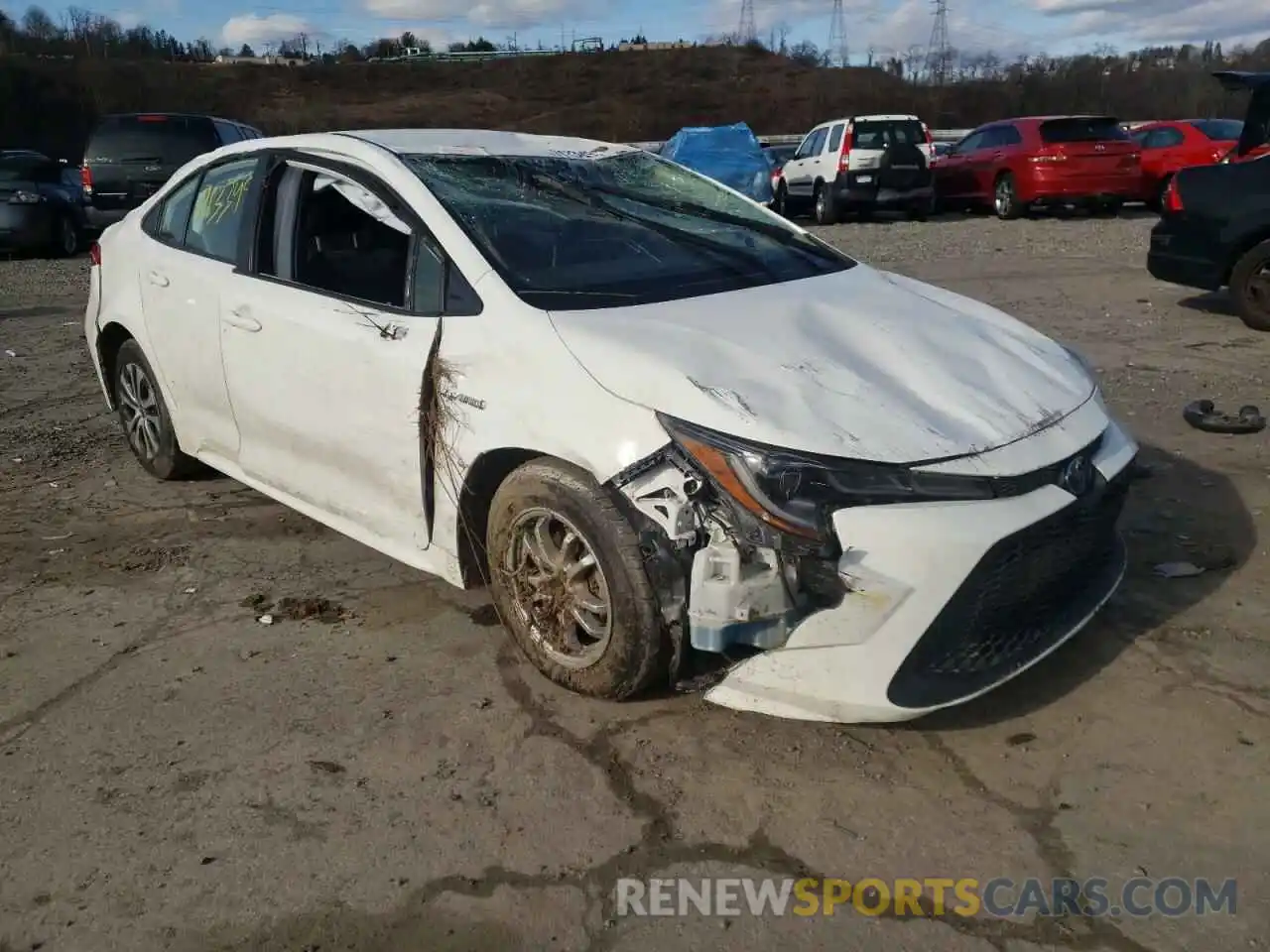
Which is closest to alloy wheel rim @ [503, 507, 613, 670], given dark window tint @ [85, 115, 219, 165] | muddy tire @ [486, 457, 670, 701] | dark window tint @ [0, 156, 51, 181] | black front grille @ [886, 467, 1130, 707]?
muddy tire @ [486, 457, 670, 701]

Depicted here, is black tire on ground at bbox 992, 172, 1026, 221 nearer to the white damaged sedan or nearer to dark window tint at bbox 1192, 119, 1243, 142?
dark window tint at bbox 1192, 119, 1243, 142

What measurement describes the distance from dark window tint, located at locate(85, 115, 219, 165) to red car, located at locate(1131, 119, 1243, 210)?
1398 cm

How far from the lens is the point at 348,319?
12.1 feet

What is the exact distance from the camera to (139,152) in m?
14.4

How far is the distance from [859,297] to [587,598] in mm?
1427

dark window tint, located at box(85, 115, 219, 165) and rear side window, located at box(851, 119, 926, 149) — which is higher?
dark window tint, located at box(85, 115, 219, 165)

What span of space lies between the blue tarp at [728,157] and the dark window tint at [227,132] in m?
7.38

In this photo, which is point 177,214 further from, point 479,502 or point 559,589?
point 559,589

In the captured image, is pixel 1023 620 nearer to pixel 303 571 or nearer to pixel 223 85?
pixel 303 571

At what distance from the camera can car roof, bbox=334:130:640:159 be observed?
403cm

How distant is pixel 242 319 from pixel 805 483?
8.11ft

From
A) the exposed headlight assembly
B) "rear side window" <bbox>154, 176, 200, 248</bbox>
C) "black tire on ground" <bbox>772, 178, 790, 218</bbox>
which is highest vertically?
"rear side window" <bbox>154, 176, 200, 248</bbox>

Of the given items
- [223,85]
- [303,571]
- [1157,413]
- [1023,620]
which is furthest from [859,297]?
[223,85]

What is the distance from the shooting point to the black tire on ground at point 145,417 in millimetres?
5023
